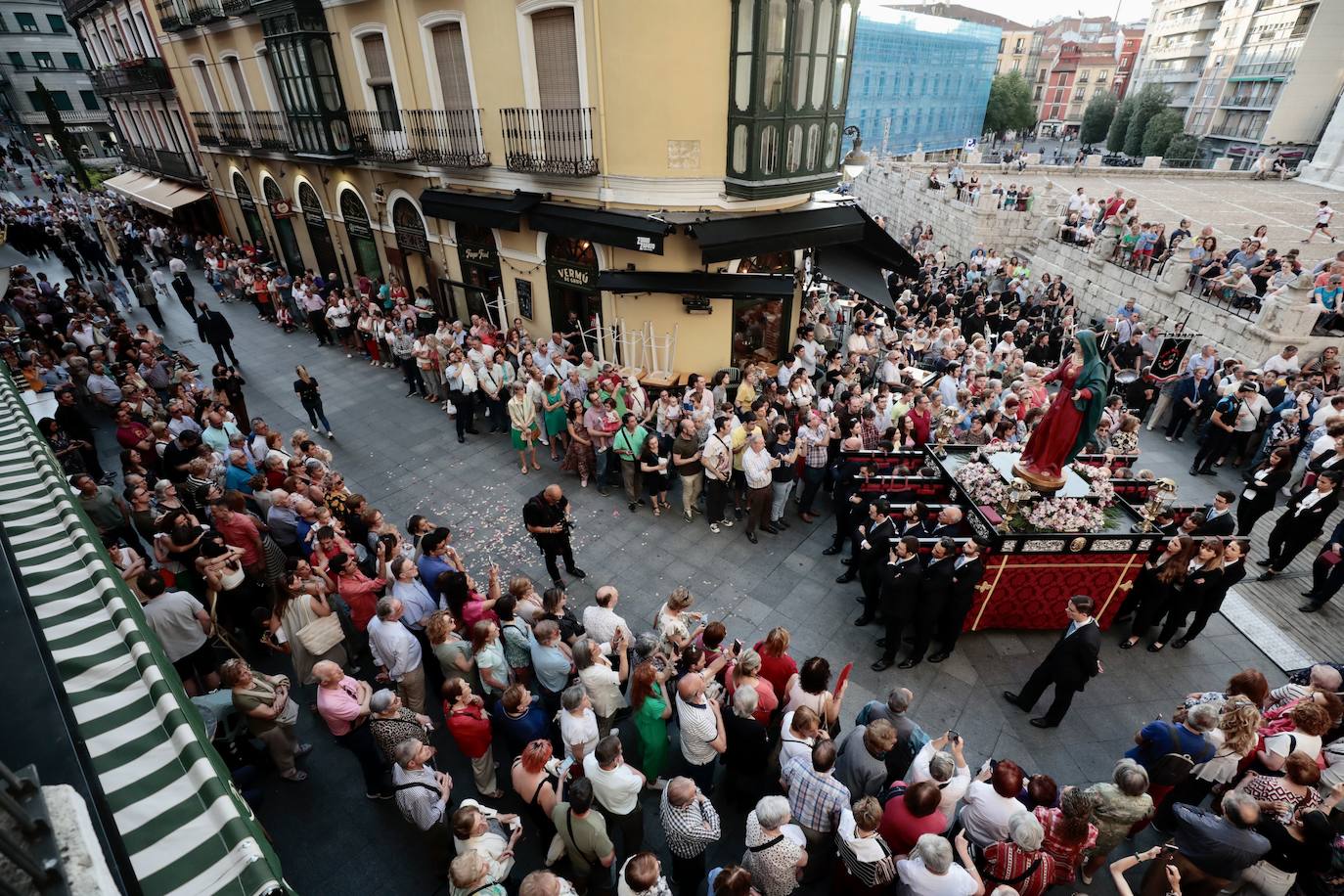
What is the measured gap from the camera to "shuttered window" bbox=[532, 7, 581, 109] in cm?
1097

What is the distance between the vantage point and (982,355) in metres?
12.0

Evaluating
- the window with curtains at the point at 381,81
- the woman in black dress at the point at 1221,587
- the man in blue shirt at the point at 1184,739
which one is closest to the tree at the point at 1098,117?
the window with curtains at the point at 381,81

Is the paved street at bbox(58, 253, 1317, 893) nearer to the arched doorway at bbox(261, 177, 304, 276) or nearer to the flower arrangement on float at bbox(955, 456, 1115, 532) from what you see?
the flower arrangement on float at bbox(955, 456, 1115, 532)

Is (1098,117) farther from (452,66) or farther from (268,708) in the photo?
(268,708)

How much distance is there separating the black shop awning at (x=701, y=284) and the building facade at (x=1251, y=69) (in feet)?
156

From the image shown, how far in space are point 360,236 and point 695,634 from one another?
17.8 metres

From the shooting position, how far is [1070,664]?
230 inches

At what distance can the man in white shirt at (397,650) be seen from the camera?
5434mm

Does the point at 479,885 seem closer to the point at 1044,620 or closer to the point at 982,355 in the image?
the point at 1044,620

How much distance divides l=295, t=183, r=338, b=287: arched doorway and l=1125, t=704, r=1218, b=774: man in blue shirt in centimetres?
2253

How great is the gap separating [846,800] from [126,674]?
426cm

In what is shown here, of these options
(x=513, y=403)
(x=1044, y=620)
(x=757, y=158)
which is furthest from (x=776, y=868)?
(x=757, y=158)

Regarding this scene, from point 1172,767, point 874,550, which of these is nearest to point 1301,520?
point 1172,767

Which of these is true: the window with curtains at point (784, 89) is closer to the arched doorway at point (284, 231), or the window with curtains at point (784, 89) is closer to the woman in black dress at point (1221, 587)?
the woman in black dress at point (1221, 587)
